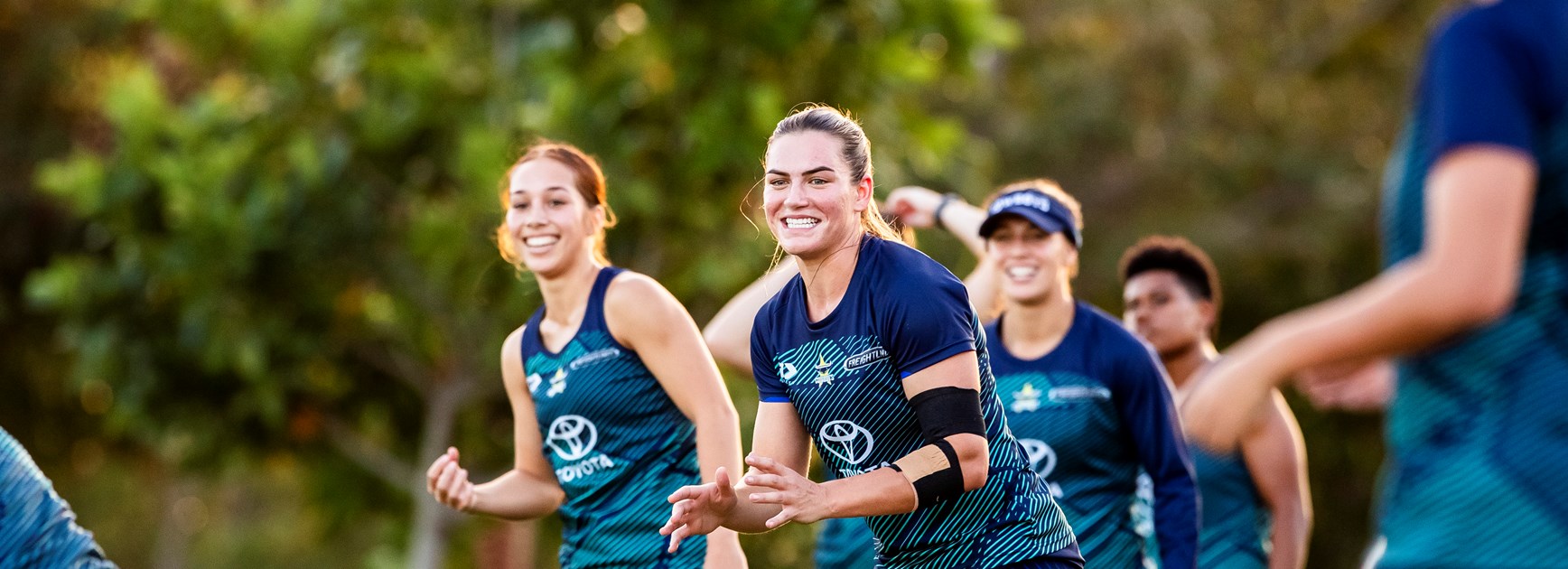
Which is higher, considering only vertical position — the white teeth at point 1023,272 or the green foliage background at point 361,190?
the green foliage background at point 361,190

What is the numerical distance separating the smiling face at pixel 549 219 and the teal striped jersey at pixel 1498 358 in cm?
288

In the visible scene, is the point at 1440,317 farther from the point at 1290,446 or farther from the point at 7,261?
the point at 7,261

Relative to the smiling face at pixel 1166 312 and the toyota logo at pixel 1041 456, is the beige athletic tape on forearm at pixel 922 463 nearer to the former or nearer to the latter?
the toyota logo at pixel 1041 456

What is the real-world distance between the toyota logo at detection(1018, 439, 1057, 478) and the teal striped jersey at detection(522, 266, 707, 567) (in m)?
1.06

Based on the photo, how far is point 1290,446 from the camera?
18.4 ft

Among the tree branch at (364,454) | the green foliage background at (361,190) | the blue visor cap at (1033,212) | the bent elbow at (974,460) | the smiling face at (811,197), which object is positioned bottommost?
the bent elbow at (974,460)

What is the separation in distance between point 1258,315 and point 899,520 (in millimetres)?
17162

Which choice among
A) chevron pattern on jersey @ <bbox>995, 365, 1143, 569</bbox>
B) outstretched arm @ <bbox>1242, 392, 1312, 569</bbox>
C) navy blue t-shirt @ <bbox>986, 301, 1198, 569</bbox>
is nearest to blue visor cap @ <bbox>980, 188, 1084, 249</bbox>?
navy blue t-shirt @ <bbox>986, 301, 1198, 569</bbox>

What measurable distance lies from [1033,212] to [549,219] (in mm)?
1516

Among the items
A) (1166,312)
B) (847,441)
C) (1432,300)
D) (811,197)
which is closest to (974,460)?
(847,441)

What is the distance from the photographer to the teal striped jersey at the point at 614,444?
4562 mm

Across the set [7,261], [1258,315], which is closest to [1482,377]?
[7,261]

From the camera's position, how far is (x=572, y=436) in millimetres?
4645

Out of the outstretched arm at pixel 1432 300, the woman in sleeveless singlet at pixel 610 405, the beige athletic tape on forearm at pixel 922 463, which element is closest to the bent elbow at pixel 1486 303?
the outstretched arm at pixel 1432 300
